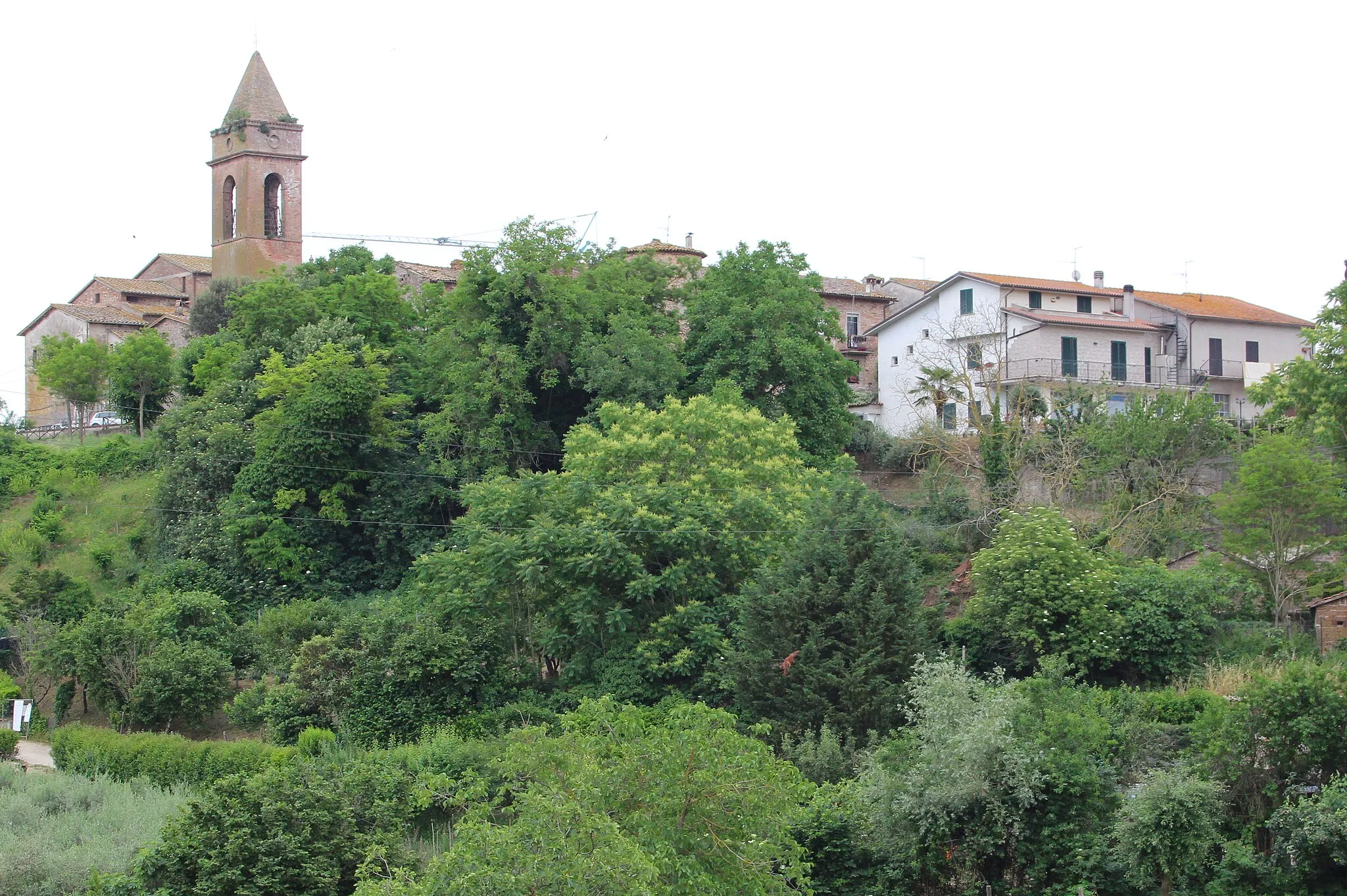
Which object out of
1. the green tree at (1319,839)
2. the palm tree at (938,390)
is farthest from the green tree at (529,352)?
the green tree at (1319,839)

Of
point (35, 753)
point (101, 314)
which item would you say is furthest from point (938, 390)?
point (101, 314)

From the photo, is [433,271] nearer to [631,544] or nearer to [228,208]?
[228,208]

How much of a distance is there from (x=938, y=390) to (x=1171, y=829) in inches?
1108

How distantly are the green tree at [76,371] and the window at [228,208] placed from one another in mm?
10863

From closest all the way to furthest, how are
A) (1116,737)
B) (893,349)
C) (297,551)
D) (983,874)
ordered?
(983,874), (1116,737), (297,551), (893,349)

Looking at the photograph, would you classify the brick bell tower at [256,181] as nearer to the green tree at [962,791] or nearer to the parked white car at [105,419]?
the parked white car at [105,419]

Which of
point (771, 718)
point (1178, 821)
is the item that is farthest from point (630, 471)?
point (1178, 821)

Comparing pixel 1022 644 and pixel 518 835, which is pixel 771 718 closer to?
pixel 1022 644

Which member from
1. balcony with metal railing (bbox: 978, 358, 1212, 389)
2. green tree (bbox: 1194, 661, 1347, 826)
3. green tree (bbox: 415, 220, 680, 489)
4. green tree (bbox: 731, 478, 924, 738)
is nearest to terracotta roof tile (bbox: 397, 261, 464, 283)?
green tree (bbox: 415, 220, 680, 489)

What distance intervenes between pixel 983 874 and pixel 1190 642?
400 inches

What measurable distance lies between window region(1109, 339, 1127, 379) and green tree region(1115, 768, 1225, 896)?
31.5 m

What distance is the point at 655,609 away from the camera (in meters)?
30.9

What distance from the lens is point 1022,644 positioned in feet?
90.6

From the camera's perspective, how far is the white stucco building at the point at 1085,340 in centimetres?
4669
